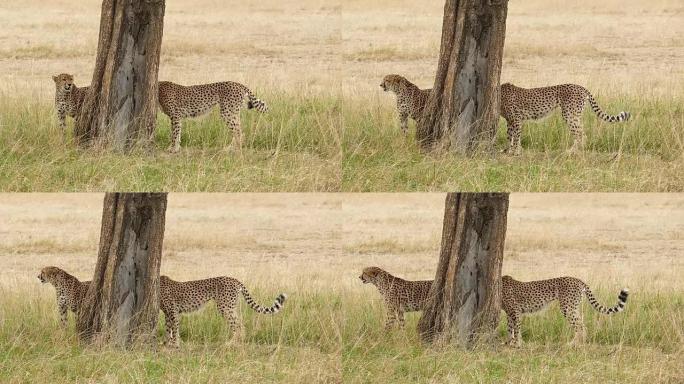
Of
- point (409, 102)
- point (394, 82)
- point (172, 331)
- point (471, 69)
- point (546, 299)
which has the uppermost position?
point (471, 69)

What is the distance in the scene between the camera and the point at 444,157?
30.9 feet

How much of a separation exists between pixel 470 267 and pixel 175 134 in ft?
8.41

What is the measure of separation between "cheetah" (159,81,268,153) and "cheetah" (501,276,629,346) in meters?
2.48

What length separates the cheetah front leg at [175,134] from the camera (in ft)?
32.8

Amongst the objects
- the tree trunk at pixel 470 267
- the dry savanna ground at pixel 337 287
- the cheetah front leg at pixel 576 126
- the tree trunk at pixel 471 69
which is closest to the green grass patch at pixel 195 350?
the dry savanna ground at pixel 337 287

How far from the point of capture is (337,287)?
36.6 feet

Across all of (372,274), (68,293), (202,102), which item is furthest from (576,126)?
(68,293)

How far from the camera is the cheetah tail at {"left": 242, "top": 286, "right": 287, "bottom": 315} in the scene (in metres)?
10.3

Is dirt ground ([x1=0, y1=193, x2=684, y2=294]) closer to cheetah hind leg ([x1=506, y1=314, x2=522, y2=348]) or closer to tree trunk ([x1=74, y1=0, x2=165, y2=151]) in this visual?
cheetah hind leg ([x1=506, y1=314, x2=522, y2=348])

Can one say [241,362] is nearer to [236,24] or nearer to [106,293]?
[106,293]

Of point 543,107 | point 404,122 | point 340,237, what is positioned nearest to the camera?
point 404,122

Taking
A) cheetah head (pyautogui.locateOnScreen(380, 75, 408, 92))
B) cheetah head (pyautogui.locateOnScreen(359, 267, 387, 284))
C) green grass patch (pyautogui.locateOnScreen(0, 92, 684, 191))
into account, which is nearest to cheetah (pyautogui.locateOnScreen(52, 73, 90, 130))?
green grass patch (pyautogui.locateOnScreen(0, 92, 684, 191))

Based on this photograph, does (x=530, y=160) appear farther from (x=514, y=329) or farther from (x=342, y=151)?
(x=342, y=151)

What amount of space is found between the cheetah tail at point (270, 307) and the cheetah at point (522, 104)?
1736mm
